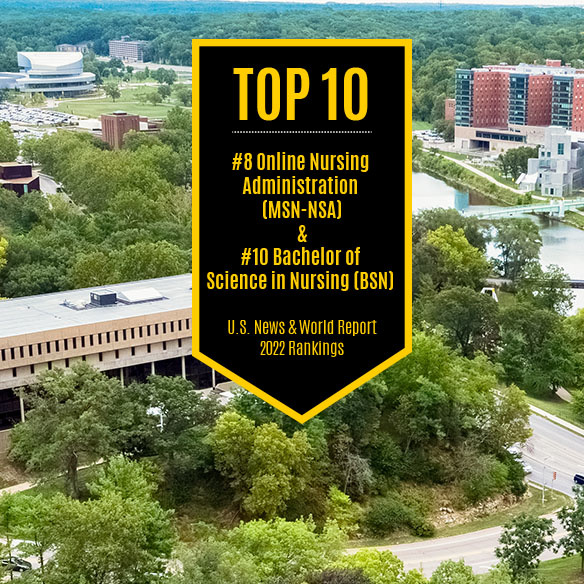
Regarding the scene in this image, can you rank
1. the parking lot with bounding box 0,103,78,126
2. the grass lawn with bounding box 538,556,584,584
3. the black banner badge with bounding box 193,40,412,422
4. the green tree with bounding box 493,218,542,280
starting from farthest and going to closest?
the parking lot with bounding box 0,103,78,126 → the green tree with bounding box 493,218,542,280 → the grass lawn with bounding box 538,556,584,584 → the black banner badge with bounding box 193,40,412,422

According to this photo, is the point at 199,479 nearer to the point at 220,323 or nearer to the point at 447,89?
the point at 220,323

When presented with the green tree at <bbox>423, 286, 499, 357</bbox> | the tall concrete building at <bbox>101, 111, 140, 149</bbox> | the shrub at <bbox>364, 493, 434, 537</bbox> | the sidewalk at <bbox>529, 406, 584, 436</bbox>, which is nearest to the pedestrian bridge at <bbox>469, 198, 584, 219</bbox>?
the tall concrete building at <bbox>101, 111, 140, 149</bbox>

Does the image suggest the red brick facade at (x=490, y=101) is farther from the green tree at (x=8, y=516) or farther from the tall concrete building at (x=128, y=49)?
the tall concrete building at (x=128, y=49)

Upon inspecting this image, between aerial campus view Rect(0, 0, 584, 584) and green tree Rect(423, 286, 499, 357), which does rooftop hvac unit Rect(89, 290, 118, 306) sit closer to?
aerial campus view Rect(0, 0, 584, 584)

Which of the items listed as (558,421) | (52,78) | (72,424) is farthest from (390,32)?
(72,424)

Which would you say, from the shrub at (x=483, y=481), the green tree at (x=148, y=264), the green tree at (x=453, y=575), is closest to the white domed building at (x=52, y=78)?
the green tree at (x=148, y=264)

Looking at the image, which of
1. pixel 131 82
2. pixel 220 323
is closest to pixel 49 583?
pixel 220 323

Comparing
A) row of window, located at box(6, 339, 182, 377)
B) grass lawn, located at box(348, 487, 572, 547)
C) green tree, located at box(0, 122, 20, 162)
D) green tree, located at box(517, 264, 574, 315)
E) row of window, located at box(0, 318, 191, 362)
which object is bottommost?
grass lawn, located at box(348, 487, 572, 547)
